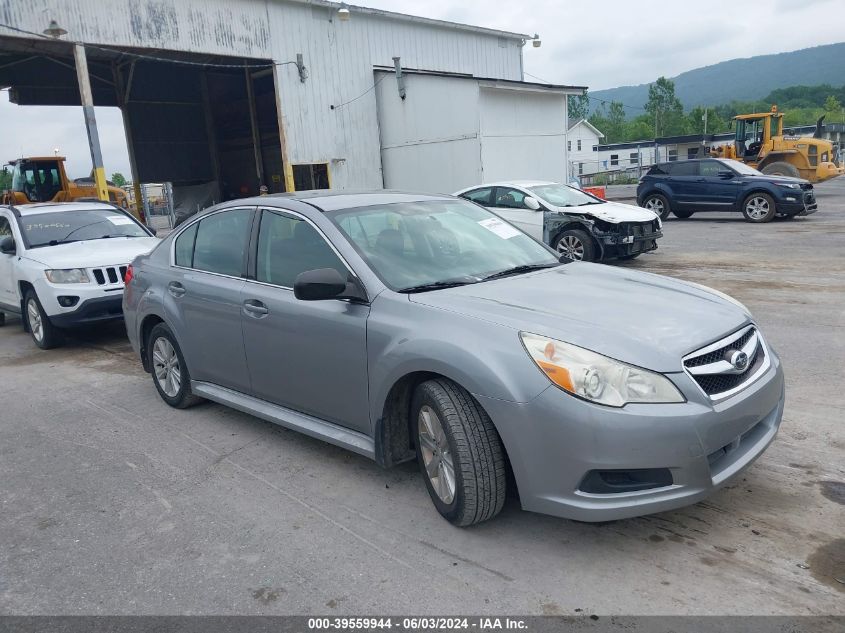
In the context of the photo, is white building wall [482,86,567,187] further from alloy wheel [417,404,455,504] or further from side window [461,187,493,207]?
alloy wheel [417,404,455,504]

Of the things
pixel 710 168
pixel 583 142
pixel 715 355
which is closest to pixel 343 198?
pixel 715 355

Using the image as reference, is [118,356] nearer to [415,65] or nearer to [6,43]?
[6,43]

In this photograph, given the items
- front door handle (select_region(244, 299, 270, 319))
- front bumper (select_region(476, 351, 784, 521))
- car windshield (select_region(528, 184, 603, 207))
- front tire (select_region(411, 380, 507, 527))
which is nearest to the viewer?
front bumper (select_region(476, 351, 784, 521))

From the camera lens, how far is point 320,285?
3.60m

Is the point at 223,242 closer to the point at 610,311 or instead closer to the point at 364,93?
the point at 610,311

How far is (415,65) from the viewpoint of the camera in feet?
72.8

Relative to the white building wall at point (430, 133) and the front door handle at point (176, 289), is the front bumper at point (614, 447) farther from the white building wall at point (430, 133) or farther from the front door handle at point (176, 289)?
the white building wall at point (430, 133)

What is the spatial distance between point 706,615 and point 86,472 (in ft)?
12.0

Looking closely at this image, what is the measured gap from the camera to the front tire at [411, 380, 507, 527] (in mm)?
3125

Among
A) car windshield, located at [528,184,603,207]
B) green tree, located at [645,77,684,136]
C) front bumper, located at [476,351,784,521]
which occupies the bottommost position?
front bumper, located at [476,351,784,521]

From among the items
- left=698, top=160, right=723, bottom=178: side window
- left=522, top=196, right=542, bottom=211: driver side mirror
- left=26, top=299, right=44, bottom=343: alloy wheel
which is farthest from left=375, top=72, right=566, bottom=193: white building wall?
left=26, top=299, right=44, bottom=343: alloy wheel

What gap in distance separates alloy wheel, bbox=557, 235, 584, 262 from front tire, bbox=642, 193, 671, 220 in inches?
308

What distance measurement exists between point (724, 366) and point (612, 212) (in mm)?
8691

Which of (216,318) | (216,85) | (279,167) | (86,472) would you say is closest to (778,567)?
(216,318)
